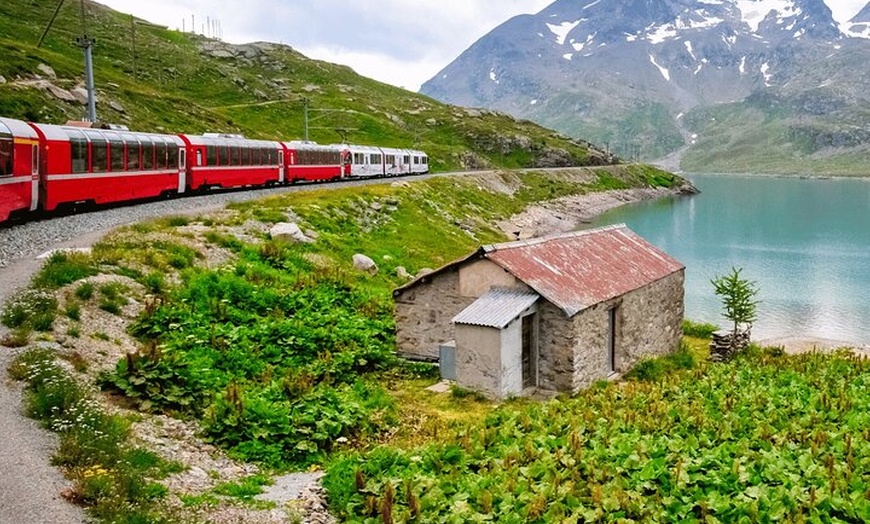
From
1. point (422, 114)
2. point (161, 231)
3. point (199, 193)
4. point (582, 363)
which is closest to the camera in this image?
point (582, 363)

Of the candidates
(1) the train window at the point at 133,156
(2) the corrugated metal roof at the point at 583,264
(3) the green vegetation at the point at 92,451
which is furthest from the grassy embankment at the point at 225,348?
(1) the train window at the point at 133,156

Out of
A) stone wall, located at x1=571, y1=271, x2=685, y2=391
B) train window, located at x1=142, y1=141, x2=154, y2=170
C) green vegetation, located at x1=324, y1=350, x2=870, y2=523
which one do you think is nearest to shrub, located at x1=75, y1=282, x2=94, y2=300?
green vegetation, located at x1=324, y1=350, x2=870, y2=523

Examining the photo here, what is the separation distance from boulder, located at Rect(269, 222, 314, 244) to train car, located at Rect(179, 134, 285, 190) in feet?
34.8

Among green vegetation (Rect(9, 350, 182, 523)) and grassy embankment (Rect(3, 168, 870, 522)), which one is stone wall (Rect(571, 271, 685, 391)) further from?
green vegetation (Rect(9, 350, 182, 523))

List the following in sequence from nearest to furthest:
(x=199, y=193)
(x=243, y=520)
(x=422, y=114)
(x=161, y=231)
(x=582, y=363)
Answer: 1. (x=243, y=520)
2. (x=582, y=363)
3. (x=161, y=231)
4. (x=199, y=193)
5. (x=422, y=114)

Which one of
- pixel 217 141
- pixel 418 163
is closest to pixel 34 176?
pixel 217 141

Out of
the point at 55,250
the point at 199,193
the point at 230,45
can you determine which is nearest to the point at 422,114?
the point at 230,45

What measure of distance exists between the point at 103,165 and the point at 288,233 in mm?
8408

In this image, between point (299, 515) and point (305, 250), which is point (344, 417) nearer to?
point (299, 515)

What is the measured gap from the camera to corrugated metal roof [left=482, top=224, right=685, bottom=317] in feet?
70.4

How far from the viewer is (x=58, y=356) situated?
1472 centimetres

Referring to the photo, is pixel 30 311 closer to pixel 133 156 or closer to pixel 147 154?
pixel 133 156

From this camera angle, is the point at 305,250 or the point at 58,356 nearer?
the point at 58,356

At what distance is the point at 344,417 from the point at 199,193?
3030 cm
